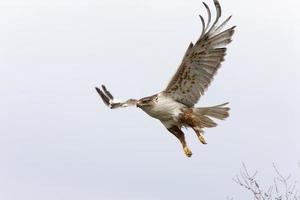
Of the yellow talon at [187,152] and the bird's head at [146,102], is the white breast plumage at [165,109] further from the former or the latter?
the yellow talon at [187,152]

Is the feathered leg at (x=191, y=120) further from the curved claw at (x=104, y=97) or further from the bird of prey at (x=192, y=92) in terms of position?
the curved claw at (x=104, y=97)

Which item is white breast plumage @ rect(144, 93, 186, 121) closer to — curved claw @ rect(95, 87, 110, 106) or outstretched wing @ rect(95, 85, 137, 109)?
outstretched wing @ rect(95, 85, 137, 109)

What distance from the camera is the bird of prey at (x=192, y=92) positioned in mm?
12453

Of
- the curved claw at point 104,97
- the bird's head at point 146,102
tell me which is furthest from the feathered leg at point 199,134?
the curved claw at point 104,97

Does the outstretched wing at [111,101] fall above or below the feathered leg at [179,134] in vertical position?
above

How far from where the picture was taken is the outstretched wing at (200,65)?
12.4 metres

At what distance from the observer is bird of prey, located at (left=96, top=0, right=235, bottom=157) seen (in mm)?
12453

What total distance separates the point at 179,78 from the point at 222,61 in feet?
2.71

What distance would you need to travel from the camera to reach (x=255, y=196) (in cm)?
1152

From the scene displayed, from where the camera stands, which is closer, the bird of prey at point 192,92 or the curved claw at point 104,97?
the bird of prey at point 192,92

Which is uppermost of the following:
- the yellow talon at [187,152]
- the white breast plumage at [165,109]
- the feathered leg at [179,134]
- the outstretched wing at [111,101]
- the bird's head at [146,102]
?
the outstretched wing at [111,101]

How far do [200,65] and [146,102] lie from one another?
122cm

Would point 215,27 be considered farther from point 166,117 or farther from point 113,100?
point 113,100

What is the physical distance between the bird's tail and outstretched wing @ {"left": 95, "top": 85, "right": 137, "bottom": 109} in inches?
47.6
